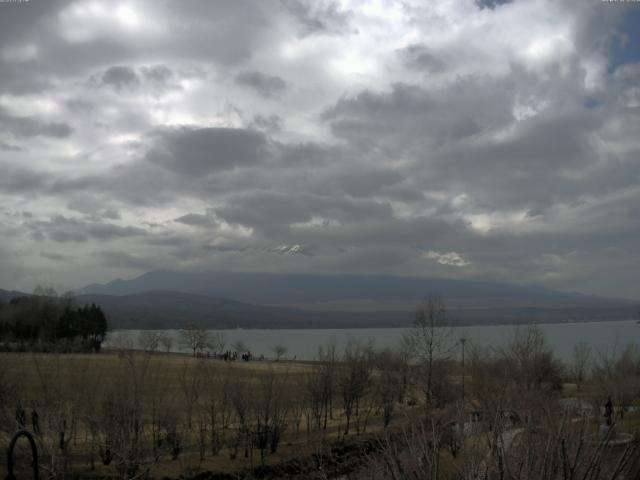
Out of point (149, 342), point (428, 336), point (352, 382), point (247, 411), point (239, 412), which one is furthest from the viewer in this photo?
point (149, 342)

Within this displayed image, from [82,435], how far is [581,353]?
5688 centimetres

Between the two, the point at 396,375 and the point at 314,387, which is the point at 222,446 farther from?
the point at 396,375

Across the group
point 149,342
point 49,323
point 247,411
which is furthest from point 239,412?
point 49,323

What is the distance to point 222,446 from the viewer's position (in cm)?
4044

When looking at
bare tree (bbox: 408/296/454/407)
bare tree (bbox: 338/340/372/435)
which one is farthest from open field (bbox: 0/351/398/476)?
bare tree (bbox: 408/296/454/407)

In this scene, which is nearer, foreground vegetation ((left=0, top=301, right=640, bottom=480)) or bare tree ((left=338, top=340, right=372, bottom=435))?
foreground vegetation ((left=0, top=301, right=640, bottom=480))

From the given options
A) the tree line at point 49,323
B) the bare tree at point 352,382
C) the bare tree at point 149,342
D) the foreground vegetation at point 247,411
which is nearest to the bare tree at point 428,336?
the foreground vegetation at point 247,411

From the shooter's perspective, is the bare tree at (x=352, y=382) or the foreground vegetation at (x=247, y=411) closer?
the foreground vegetation at (x=247, y=411)

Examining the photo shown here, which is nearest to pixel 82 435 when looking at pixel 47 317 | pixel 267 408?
pixel 267 408

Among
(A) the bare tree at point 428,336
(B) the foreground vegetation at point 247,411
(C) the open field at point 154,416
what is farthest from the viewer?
(A) the bare tree at point 428,336

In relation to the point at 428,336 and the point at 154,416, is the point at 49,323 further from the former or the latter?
the point at 154,416

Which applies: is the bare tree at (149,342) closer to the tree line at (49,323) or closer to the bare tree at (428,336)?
the tree line at (49,323)

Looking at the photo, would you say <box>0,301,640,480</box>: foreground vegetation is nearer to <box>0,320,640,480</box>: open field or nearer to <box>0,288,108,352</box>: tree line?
<box>0,320,640,480</box>: open field

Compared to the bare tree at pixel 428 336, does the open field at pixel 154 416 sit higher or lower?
lower
